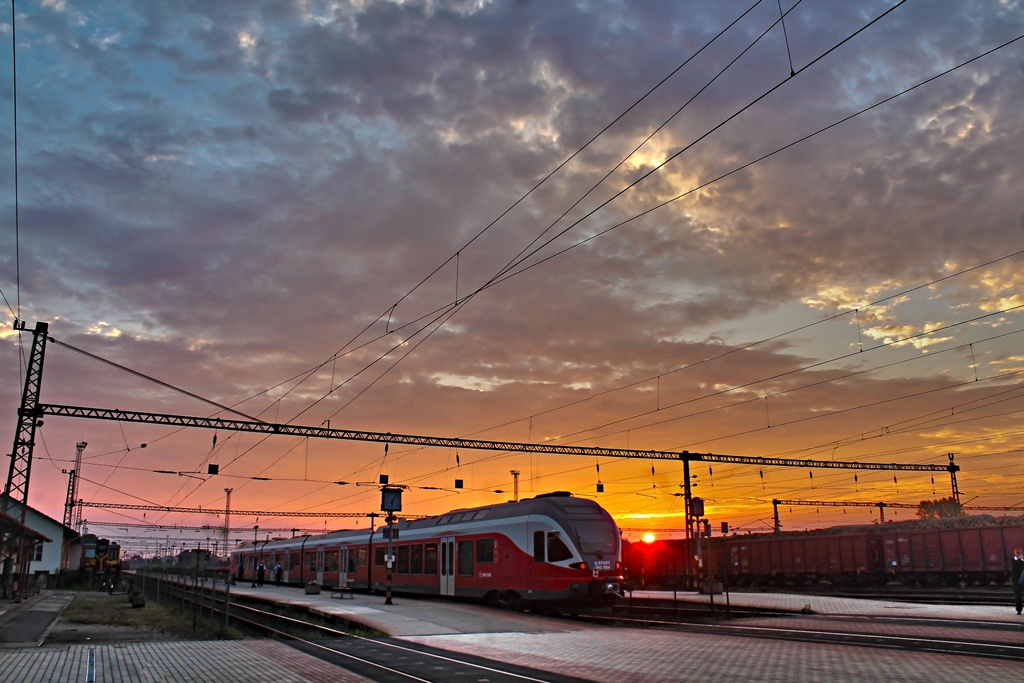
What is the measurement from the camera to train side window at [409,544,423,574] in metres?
29.4

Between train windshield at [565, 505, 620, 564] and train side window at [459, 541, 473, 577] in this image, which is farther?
train side window at [459, 541, 473, 577]

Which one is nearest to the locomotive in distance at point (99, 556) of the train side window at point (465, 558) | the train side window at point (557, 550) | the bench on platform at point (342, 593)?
the bench on platform at point (342, 593)

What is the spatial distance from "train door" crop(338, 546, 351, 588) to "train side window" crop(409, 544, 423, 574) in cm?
788

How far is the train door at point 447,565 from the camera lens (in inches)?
1062

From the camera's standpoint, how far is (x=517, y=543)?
23.6m

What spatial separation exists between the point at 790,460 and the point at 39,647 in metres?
38.0

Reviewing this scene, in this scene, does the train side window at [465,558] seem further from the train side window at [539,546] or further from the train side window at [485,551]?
the train side window at [539,546]

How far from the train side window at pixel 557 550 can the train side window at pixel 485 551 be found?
2.82m

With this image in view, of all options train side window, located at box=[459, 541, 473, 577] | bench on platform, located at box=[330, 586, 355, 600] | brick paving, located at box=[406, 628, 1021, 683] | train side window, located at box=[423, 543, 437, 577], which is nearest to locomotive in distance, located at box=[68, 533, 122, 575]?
bench on platform, located at box=[330, 586, 355, 600]

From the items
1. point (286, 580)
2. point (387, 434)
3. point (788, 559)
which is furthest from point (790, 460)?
point (286, 580)

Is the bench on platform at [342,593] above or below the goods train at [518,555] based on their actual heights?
below

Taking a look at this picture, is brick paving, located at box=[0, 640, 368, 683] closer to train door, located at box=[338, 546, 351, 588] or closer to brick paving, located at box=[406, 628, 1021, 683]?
brick paving, located at box=[406, 628, 1021, 683]

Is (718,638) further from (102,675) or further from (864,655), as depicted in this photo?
(102,675)

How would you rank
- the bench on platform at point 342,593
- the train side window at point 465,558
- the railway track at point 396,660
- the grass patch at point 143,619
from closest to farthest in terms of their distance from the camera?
the railway track at point 396,660 → the grass patch at point 143,619 → the train side window at point 465,558 → the bench on platform at point 342,593
